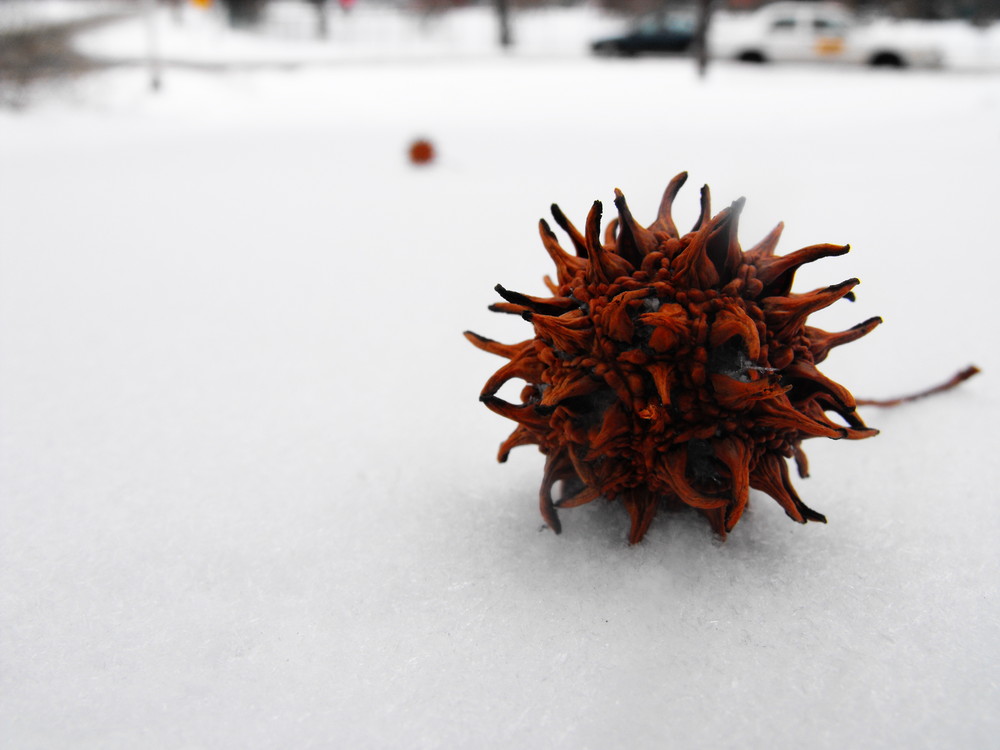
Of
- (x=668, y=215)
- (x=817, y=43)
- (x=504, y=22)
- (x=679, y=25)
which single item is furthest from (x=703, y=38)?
(x=504, y=22)

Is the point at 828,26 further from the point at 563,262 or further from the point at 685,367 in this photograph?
the point at 685,367

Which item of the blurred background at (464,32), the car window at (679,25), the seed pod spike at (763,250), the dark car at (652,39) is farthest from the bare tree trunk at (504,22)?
the seed pod spike at (763,250)

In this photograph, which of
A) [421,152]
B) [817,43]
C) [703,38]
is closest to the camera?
[421,152]

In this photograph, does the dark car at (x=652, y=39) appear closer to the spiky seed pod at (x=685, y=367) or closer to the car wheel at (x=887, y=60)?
the car wheel at (x=887, y=60)

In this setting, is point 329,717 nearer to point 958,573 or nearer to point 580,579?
point 580,579

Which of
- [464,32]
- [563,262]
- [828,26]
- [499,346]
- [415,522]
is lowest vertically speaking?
[415,522]

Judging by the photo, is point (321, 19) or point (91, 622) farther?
point (321, 19)

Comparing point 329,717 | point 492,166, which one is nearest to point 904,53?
point 492,166

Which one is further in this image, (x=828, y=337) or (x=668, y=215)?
(x=668, y=215)
